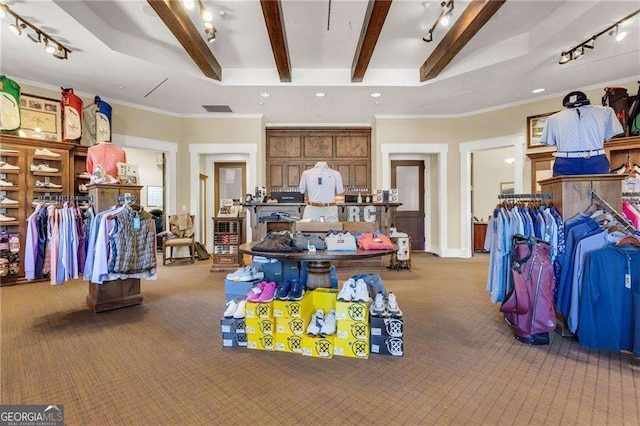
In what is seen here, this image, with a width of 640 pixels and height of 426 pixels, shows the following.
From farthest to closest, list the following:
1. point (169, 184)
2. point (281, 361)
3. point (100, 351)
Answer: point (169, 184) < point (100, 351) < point (281, 361)

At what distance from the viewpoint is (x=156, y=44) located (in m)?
4.30

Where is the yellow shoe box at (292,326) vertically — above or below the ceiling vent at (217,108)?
below

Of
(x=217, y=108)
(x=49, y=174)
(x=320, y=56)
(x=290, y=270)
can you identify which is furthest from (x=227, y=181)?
(x=290, y=270)

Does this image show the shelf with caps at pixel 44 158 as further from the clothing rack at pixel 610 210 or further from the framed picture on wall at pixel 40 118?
the clothing rack at pixel 610 210

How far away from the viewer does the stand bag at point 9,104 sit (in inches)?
167

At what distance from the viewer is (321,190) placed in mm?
4703

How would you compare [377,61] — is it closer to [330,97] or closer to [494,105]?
[330,97]

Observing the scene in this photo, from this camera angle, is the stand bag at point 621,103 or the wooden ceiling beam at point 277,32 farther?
the stand bag at point 621,103

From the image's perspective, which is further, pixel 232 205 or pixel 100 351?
pixel 232 205

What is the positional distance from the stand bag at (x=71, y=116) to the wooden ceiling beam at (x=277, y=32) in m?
3.54

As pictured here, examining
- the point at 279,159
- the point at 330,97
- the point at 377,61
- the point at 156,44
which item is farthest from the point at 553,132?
the point at 279,159

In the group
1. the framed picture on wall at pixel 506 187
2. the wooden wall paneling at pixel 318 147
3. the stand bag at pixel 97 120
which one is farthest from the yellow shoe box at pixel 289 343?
the framed picture on wall at pixel 506 187

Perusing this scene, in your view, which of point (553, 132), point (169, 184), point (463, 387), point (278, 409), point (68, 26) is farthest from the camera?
point (169, 184)

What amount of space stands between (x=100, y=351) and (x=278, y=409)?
64.2 inches
